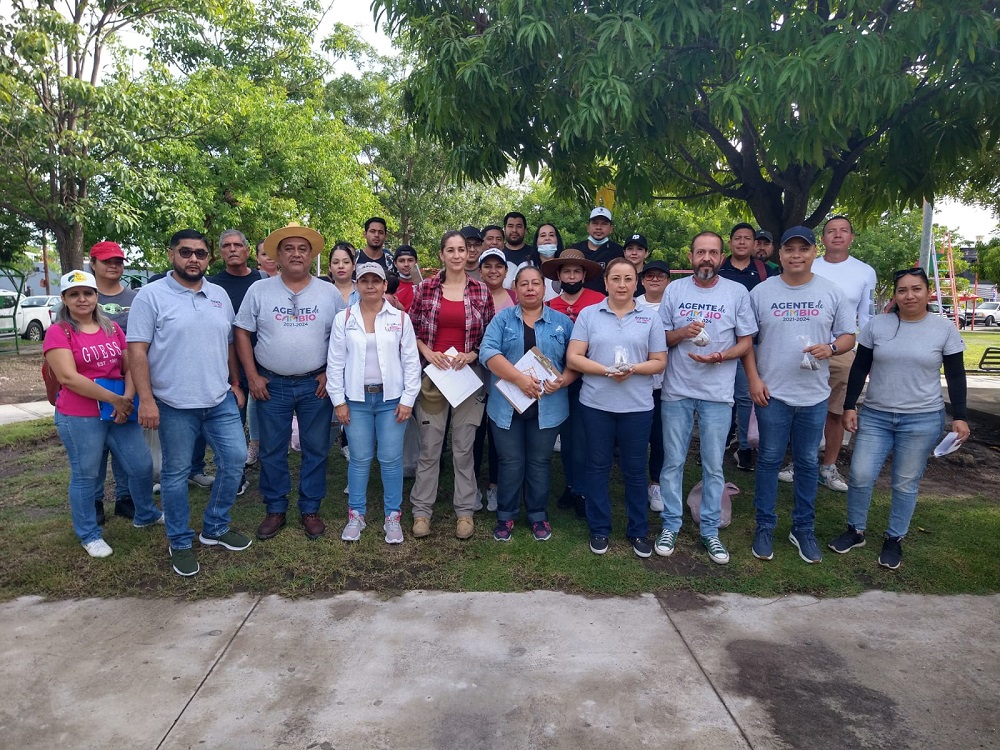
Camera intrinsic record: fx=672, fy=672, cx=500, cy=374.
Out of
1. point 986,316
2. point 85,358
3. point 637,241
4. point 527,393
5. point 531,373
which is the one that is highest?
point 637,241

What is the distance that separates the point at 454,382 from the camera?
454 centimetres

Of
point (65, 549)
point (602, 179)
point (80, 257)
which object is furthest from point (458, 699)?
point (80, 257)

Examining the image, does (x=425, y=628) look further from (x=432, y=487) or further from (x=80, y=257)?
(x=80, y=257)

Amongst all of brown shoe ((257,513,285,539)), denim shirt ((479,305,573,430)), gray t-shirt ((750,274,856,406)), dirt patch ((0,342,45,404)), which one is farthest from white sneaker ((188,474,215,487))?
dirt patch ((0,342,45,404))

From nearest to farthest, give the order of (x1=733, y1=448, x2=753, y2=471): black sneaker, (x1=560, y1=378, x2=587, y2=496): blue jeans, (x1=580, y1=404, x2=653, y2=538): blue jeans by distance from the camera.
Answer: (x1=580, y1=404, x2=653, y2=538): blue jeans → (x1=560, y1=378, x2=587, y2=496): blue jeans → (x1=733, y1=448, x2=753, y2=471): black sneaker

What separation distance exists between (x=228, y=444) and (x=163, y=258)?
12025 millimetres

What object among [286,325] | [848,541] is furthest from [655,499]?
[286,325]

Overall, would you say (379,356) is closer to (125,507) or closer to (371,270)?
(371,270)

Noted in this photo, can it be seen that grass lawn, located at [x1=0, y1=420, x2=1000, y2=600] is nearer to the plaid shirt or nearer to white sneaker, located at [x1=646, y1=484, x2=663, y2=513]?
white sneaker, located at [x1=646, y1=484, x2=663, y2=513]

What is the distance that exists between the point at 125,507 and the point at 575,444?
336 centimetres

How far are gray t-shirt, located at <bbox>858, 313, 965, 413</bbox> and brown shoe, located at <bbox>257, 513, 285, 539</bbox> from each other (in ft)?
13.4

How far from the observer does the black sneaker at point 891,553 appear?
166 inches

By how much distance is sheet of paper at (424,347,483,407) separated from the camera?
452 centimetres

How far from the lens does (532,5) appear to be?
16.2ft
